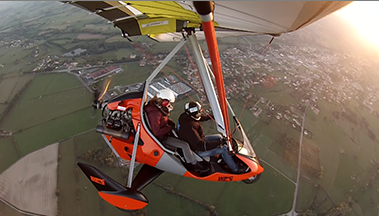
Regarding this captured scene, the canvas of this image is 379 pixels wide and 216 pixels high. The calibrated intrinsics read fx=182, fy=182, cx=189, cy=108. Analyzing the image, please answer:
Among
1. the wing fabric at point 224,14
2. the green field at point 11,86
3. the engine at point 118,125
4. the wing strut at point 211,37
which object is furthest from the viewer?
the green field at point 11,86

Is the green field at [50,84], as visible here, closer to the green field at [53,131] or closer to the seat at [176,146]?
the green field at [53,131]

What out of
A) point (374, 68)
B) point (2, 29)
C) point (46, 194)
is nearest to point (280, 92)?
point (374, 68)

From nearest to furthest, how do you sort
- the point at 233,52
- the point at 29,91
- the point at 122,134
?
the point at 122,134 → the point at 29,91 → the point at 233,52

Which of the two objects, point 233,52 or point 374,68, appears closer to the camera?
point 374,68

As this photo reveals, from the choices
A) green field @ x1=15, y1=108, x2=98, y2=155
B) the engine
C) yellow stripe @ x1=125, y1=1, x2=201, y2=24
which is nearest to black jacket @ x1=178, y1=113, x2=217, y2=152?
the engine

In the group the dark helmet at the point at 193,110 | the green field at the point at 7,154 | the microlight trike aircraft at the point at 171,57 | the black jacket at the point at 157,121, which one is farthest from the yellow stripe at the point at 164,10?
the green field at the point at 7,154

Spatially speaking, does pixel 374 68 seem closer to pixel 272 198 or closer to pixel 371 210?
pixel 371 210

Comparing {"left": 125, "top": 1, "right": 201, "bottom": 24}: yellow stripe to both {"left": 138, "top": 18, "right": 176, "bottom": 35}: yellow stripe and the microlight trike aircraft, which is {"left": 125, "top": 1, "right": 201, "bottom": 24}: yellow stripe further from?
{"left": 138, "top": 18, "right": 176, "bottom": 35}: yellow stripe
